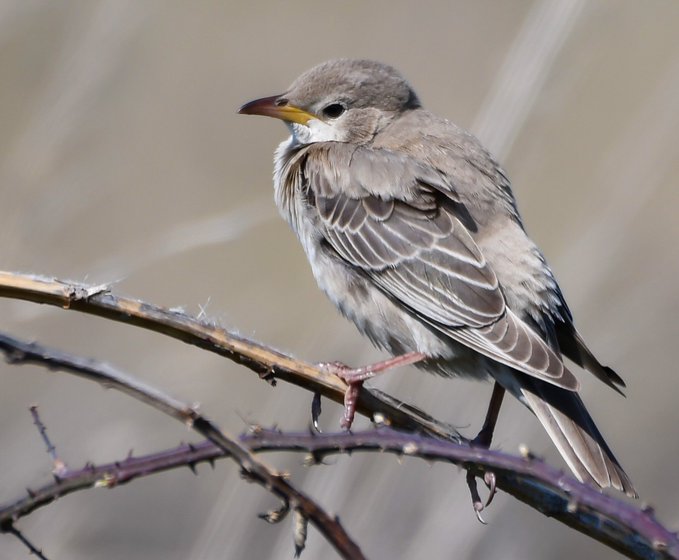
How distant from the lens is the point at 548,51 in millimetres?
4238

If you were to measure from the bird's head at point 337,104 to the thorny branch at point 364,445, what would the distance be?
161 cm

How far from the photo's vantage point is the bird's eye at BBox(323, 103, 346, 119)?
185 inches

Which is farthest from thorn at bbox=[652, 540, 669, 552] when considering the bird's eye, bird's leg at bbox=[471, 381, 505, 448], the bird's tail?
the bird's eye

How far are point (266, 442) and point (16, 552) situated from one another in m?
2.68

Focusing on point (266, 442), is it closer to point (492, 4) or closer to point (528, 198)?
point (528, 198)

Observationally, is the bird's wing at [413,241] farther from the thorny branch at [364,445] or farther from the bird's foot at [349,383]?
the thorny branch at [364,445]

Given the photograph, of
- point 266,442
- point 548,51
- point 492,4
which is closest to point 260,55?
point 492,4

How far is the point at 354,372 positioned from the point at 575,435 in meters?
0.75

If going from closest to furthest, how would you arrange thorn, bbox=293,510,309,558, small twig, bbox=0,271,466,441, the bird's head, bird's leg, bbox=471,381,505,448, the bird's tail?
thorn, bbox=293,510,309,558 < small twig, bbox=0,271,466,441 < the bird's tail < bird's leg, bbox=471,381,505,448 < the bird's head

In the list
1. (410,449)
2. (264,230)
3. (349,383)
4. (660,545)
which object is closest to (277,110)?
(349,383)

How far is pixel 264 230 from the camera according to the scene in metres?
9.62

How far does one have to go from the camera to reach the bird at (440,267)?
362 centimetres

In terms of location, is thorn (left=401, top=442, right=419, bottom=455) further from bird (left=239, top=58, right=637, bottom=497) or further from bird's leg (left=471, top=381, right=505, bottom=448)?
bird's leg (left=471, top=381, right=505, bottom=448)

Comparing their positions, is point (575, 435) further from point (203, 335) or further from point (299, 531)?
point (299, 531)
